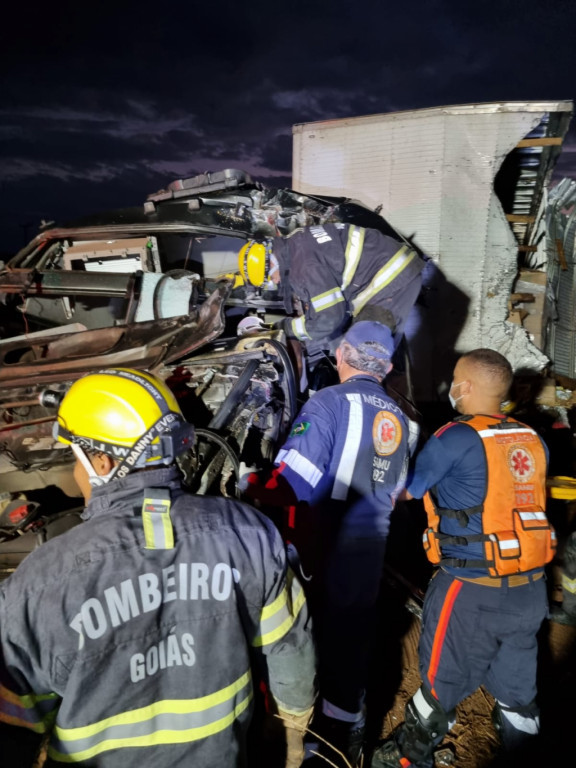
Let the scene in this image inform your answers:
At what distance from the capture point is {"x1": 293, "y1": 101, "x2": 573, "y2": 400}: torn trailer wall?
514cm

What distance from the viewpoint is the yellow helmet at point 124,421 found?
1244mm

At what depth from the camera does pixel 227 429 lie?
2566 mm

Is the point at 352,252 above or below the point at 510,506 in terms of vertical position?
above

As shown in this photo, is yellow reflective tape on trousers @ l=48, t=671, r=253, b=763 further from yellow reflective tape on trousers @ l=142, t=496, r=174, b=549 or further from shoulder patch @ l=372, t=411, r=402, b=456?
shoulder patch @ l=372, t=411, r=402, b=456

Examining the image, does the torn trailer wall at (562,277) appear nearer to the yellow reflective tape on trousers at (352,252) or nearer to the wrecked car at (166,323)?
the wrecked car at (166,323)

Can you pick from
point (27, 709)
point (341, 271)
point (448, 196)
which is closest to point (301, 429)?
point (27, 709)

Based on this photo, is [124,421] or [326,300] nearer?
[124,421]

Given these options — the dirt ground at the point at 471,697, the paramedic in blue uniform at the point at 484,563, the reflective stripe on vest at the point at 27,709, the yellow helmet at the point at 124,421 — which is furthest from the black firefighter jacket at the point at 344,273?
the reflective stripe on vest at the point at 27,709

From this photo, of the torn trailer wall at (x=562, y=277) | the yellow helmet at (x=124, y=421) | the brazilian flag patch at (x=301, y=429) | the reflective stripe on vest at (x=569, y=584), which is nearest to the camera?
the yellow helmet at (x=124, y=421)

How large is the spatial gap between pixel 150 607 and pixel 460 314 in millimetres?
5119

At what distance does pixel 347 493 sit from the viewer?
2.14 meters

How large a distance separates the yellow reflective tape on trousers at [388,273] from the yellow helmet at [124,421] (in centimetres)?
261

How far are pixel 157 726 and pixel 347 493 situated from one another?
1.19 metres

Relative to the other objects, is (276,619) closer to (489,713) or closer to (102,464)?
(102,464)
